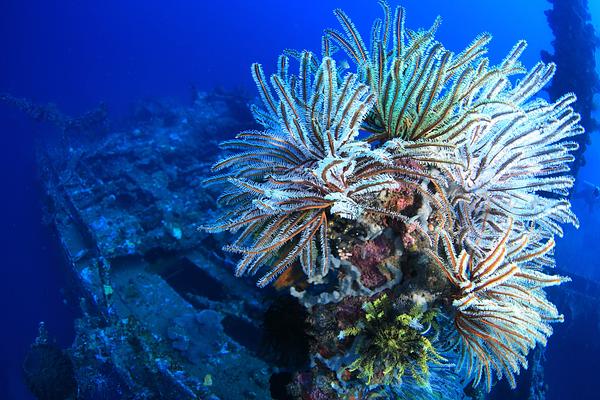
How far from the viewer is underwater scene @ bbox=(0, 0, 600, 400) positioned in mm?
2691

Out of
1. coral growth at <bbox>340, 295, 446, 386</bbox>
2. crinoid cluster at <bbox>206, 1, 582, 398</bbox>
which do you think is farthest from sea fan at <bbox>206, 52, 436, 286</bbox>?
coral growth at <bbox>340, 295, 446, 386</bbox>

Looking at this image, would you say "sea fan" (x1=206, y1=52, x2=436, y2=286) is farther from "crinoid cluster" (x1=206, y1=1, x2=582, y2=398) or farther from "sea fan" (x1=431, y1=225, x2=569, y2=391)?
"sea fan" (x1=431, y1=225, x2=569, y2=391)

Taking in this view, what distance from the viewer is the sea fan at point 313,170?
259 cm

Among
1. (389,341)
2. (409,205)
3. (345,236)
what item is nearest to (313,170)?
(345,236)

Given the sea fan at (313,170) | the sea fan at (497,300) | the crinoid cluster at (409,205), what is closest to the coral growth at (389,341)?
the crinoid cluster at (409,205)

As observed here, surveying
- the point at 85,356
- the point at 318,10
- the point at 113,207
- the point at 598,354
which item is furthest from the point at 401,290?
the point at 318,10

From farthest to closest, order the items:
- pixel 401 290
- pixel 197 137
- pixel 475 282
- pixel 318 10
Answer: pixel 318 10 → pixel 197 137 → pixel 401 290 → pixel 475 282

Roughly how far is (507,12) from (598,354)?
493ft

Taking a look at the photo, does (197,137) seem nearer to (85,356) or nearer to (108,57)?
(85,356)

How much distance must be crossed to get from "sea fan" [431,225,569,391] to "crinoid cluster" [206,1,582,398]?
0.01 m

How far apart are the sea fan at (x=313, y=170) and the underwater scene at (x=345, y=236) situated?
19mm

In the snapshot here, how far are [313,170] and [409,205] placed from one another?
3.24ft

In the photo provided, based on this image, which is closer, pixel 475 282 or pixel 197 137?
pixel 475 282

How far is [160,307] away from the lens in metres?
7.45
